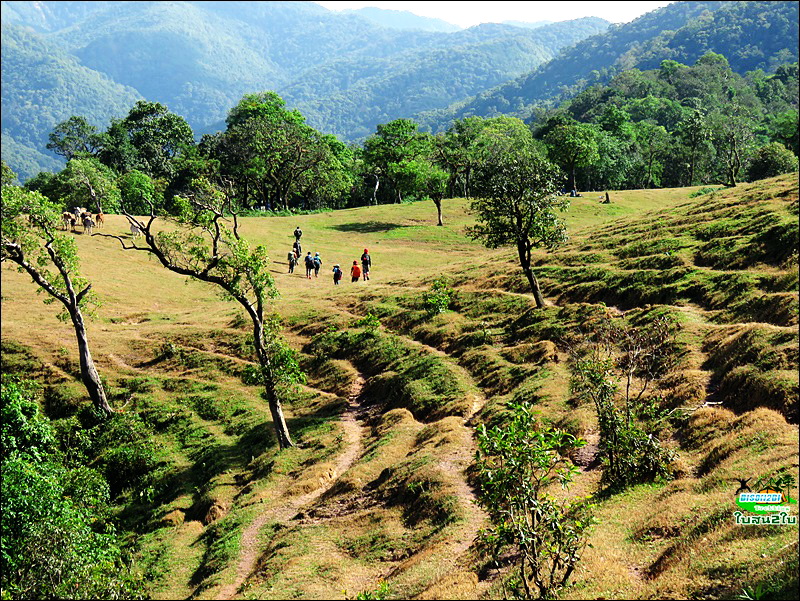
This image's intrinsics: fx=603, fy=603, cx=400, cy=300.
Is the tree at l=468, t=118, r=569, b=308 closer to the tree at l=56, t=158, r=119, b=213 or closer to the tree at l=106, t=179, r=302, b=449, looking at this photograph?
the tree at l=106, t=179, r=302, b=449

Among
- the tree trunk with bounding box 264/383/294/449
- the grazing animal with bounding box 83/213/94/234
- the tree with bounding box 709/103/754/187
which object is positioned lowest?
the tree trunk with bounding box 264/383/294/449

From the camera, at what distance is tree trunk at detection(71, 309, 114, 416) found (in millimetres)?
33812

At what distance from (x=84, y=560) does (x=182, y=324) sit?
88.1 ft

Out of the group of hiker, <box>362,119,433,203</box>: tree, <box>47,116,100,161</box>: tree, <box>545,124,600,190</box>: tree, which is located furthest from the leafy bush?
<box>47,116,100,161</box>: tree

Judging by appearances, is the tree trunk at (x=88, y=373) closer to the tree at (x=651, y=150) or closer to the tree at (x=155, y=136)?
the tree at (x=155, y=136)

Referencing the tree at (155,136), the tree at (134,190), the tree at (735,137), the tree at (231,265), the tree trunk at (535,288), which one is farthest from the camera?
the tree at (155,136)

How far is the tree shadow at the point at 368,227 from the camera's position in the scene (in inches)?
3140

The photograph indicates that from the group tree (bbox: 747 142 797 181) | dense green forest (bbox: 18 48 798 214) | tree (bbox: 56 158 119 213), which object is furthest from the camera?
dense green forest (bbox: 18 48 798 214)

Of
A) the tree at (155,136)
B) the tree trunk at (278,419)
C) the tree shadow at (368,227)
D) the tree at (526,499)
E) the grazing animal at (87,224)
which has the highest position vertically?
the tree at (155,136)

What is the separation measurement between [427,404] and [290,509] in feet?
29.1

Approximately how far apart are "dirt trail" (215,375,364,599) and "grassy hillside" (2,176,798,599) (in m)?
0.12

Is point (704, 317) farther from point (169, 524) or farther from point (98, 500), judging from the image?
point (98, 500)

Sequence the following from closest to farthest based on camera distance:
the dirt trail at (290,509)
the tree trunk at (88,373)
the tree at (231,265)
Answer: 1. the dirt trail at (290,509)
2. the tree at (231,265)
3. the tree trunk at (88,373)

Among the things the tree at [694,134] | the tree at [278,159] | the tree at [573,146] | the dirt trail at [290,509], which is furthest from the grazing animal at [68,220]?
the tree at [694,134]
